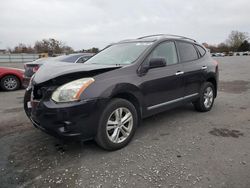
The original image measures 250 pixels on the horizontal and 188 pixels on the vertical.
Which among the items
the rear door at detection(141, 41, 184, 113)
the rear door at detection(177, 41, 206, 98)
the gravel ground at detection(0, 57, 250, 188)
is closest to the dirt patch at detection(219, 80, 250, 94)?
the rear door at detection(177, 41, 206, 98)

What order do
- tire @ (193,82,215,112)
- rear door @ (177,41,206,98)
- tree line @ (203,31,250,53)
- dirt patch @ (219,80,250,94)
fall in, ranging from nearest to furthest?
rear door @ (177,41,206,98)
tire @ (193,82,215,112)
dirt patch @ (219,80,250,94)
tree line @ (203,31,250,53)

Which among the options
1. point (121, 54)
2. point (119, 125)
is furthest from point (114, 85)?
point (121, 54)

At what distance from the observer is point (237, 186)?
249 centimetres

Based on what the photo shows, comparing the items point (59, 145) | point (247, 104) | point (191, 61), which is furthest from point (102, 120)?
point (247, 104)

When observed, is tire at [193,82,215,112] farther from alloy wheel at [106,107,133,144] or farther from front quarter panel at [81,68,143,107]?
alloy wheel at [106,107,133,144]

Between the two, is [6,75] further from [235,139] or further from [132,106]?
[235,139]

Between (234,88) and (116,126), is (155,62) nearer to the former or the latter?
(116,126)

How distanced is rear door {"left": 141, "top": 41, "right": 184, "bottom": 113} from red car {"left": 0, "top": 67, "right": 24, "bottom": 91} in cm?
697

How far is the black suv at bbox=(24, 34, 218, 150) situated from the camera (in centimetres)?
295

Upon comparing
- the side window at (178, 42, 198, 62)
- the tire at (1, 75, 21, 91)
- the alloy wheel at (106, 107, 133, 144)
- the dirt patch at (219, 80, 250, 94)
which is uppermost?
the side window at (178, 42, 198, 62)

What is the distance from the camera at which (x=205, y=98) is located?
5293 mm

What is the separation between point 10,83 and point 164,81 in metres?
7.16

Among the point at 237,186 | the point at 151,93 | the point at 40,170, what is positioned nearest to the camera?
the point at 237,186

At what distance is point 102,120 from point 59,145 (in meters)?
0.94
